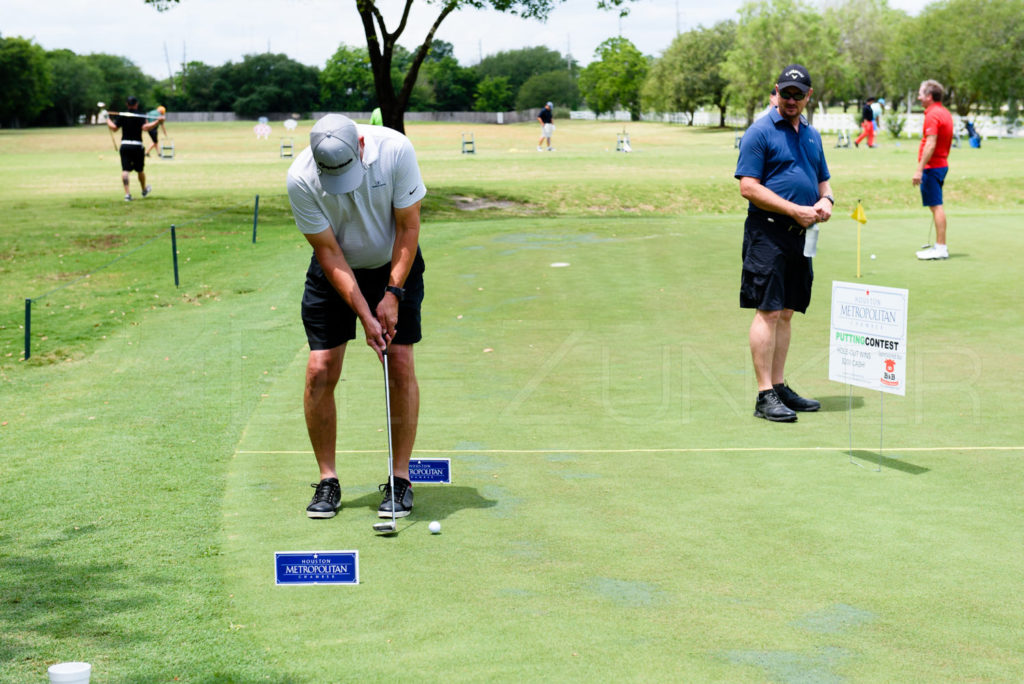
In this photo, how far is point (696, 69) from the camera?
11088cm

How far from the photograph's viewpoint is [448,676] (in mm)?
3611

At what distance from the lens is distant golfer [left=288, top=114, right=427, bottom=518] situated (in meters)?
5.06

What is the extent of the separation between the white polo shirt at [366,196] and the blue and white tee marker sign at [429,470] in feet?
3.78

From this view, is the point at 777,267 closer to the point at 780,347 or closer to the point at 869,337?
the point at 780,347

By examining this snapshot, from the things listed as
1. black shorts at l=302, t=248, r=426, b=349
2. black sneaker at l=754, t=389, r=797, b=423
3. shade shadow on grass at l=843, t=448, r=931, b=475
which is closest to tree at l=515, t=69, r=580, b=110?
black sneaker at l=754, t=389, r=797, b=423

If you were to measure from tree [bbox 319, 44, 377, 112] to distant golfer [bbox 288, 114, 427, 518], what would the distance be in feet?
523

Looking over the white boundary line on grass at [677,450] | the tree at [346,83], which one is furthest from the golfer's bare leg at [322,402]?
the tree at [346,83]

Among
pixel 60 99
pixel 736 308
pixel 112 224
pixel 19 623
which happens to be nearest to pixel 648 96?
pixel 60 99

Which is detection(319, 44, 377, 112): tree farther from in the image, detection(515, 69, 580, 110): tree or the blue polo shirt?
the blue polo shirt

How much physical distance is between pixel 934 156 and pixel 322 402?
35.8 feet

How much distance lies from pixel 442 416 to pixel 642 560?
2.81 meters

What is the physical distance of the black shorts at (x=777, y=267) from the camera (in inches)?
289

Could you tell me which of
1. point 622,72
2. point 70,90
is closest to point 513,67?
point 622,72

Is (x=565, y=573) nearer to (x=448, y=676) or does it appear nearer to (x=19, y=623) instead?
(x=448, y=676)
